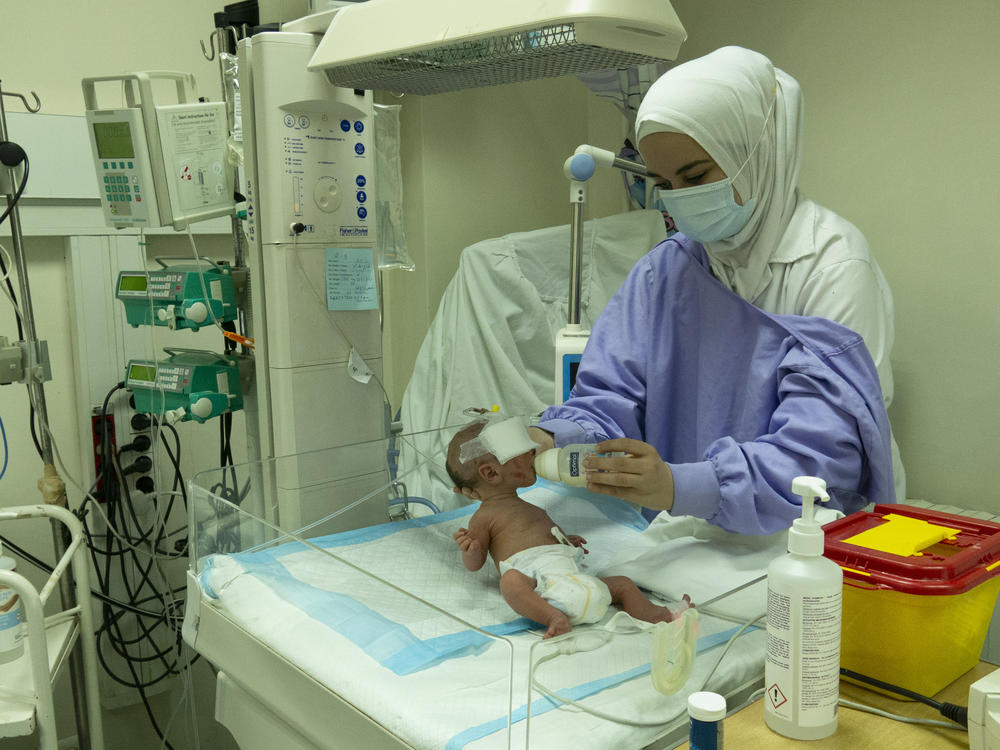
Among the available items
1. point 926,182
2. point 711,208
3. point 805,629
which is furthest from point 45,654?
point 926,182

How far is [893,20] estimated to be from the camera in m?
2.29

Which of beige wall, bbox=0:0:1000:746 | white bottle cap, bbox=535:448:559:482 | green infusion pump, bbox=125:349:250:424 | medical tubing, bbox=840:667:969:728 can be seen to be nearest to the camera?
medical tubing, bbox=840:667:969:728

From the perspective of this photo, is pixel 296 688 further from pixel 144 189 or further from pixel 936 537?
pixel 144 189

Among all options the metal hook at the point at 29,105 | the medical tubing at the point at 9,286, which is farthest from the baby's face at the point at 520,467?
the metal hook at the point at 29,105

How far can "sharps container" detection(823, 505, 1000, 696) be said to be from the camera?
914mm

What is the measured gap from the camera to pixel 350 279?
5.91 feet

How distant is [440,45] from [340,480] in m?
0.85

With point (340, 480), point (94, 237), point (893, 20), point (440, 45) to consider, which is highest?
point (893, 20)

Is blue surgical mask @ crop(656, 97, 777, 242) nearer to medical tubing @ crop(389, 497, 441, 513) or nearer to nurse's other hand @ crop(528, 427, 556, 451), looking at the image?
nurse's other hand @ crop(528, 427, 556, 451)

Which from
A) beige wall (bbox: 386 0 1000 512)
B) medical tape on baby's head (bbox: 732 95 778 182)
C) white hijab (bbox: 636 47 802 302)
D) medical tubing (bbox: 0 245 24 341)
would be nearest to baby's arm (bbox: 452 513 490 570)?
white hijab (bbox: 636 47 802 302)

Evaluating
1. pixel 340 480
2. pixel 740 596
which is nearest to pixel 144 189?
pixel 340 480

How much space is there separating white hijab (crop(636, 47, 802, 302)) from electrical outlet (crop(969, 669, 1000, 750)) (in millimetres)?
898

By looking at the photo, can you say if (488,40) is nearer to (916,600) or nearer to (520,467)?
(520,467)

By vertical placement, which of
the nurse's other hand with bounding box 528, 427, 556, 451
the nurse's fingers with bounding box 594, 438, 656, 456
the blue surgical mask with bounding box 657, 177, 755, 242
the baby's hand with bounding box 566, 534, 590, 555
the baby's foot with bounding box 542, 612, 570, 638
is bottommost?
the baby's hand with bounding box 566, 534, 590, 555
